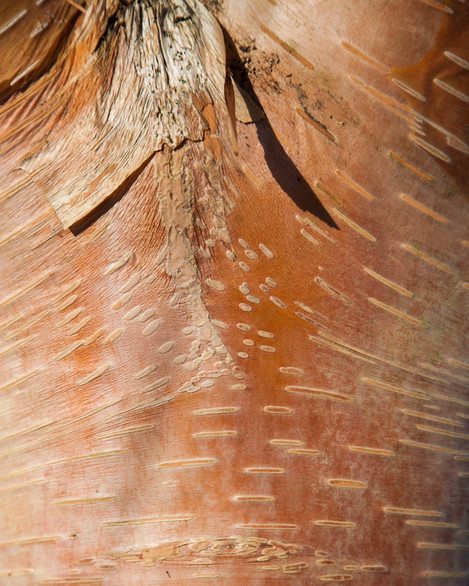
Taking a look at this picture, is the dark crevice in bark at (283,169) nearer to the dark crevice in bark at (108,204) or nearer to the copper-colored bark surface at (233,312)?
the copper-colored bark surface at (233,312)

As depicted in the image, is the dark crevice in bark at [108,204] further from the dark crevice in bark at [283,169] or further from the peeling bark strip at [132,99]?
the dark crevice in bark at [283,169]

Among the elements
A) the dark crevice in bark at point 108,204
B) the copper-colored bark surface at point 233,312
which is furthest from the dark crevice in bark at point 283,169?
the dark crevice in bark at point 108,204

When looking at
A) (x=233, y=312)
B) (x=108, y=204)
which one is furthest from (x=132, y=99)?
(x=233, y=312)

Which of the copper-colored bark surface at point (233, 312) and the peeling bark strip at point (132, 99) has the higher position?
the peeling bark strip at point (132, 99)

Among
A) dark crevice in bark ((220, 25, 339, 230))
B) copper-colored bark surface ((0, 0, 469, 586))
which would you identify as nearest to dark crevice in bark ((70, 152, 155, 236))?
copper-colored bark surface ((0, 0, 469, 586))

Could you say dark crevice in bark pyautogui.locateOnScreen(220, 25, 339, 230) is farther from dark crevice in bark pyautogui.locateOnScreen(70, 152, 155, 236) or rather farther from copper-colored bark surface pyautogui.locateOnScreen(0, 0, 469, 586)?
dark crevice in bark pyautogui.locateOnScreen(70, 152, 155, 236)

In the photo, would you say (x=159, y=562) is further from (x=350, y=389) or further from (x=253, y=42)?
A: (x=253, y=42)

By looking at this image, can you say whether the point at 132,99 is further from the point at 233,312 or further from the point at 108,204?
the point at 233,312
